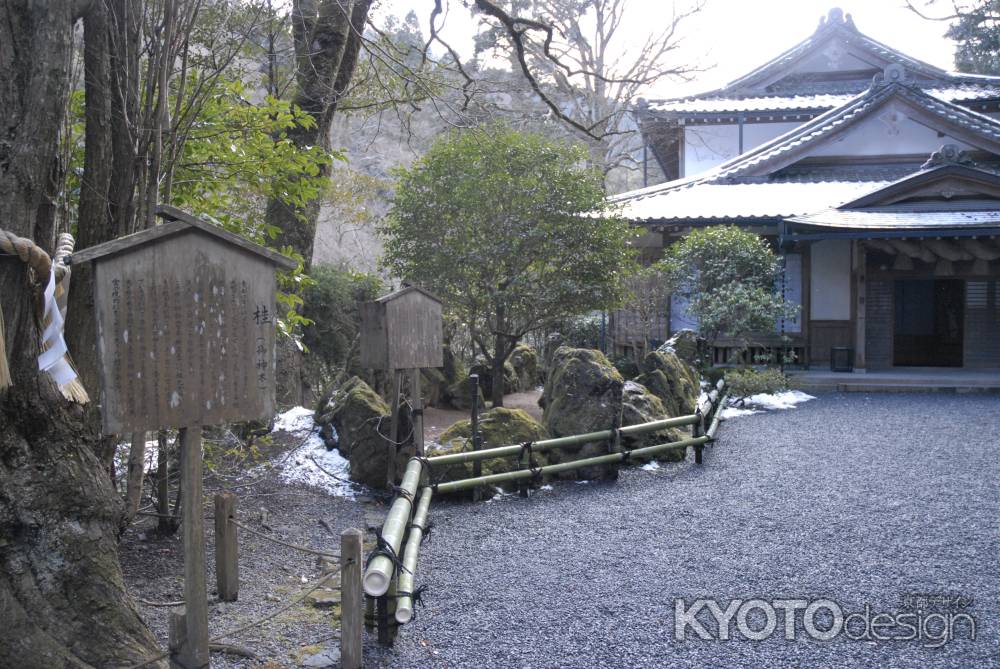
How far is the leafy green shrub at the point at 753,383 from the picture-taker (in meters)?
12.3

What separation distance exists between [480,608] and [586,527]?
5.98 ft

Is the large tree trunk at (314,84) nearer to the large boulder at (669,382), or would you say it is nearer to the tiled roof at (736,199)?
the large boulder at (669,382)

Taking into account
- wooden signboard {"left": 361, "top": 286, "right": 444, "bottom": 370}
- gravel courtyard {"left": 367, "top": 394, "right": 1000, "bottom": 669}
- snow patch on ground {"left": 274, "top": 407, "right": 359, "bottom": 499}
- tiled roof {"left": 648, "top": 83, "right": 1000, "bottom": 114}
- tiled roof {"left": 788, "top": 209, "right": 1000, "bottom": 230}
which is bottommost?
gravel courtyard {"left": 367, "top": 394, "right": 1000, "bottom": 669}

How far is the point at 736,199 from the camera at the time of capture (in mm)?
15969

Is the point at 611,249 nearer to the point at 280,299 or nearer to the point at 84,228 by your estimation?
the point at 280,299

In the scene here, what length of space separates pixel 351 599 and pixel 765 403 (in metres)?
9.69

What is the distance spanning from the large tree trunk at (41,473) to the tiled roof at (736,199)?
1139cm

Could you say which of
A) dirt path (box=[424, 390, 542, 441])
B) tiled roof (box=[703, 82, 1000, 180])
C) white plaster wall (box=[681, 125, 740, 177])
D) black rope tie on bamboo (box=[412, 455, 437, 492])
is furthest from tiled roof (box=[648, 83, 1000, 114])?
black rope tie on bamboo (box=[412, 455, 437, 492])

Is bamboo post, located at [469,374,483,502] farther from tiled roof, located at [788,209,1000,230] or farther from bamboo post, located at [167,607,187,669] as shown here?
tiled roof, located at [788,209,1000,230]

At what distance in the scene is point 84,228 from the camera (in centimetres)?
457

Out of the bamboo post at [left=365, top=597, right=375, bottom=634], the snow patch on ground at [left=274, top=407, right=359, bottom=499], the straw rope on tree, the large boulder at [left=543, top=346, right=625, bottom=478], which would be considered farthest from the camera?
the large boulder at [left=543, top=346, right=625, bottom=478]

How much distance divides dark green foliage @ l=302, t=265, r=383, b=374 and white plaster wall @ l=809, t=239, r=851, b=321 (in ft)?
27.2

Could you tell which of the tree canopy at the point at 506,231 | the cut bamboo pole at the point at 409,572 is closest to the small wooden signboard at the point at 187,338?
the cut bamboo pole at the point at 409,572

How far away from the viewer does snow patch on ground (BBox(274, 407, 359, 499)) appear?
7512mm
